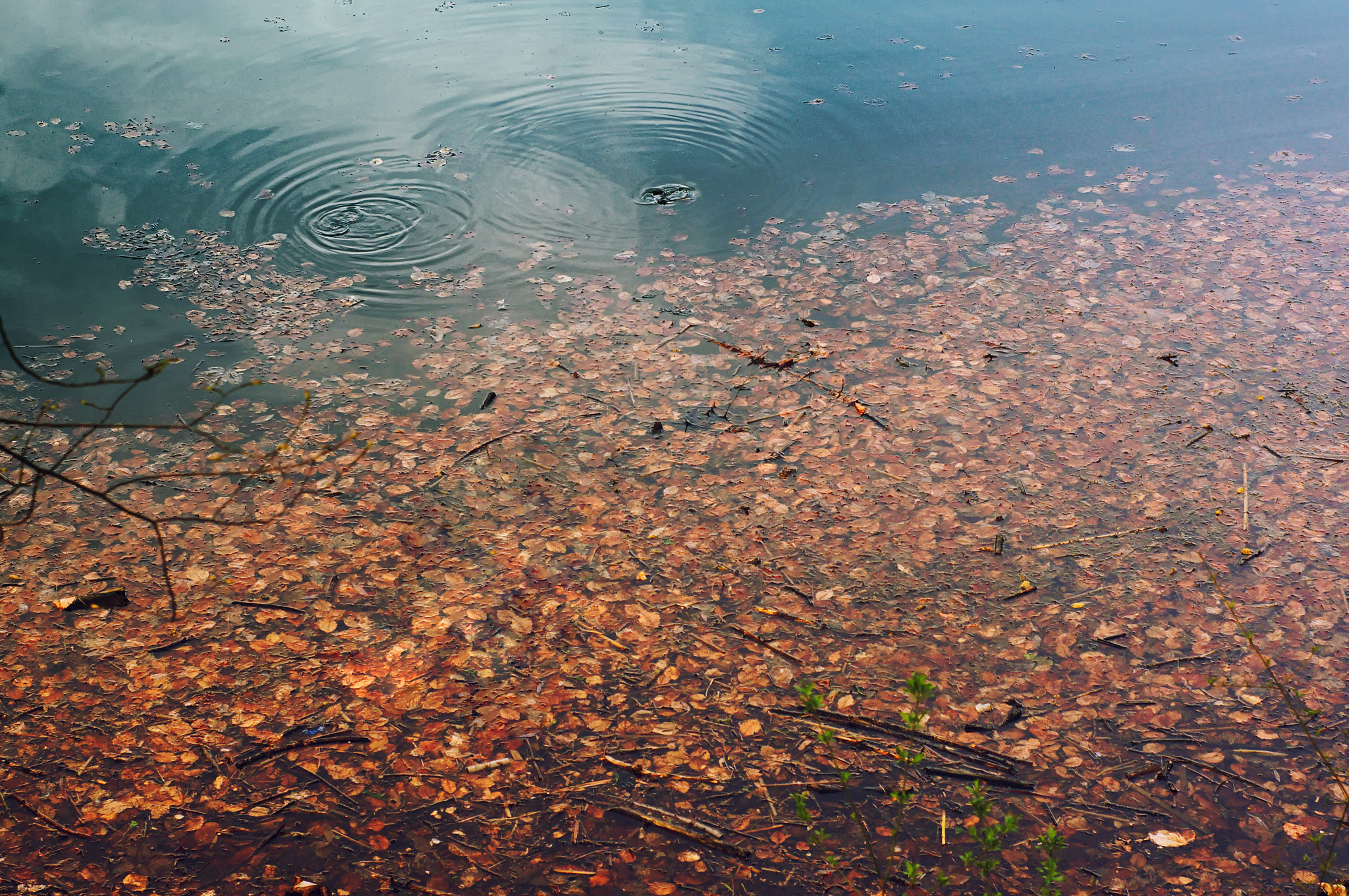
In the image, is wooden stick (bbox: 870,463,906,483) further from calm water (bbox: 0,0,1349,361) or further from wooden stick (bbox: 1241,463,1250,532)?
calm water (bbox: 0,0,1349,361)

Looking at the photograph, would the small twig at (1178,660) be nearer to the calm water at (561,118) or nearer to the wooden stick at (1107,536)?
the wooden stick at (1107,536)

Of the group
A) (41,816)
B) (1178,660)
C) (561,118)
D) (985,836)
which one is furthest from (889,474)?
(561,118)

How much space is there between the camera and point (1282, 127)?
8398 millimetres

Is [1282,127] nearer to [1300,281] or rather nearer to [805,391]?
[1300,281]

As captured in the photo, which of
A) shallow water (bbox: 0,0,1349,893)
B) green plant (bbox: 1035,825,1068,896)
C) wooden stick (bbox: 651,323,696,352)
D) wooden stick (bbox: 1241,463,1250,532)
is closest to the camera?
green plant (bbox: 1035,825,1068,896)

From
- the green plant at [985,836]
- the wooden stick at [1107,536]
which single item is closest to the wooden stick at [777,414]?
the wooden stick at [1107,536]

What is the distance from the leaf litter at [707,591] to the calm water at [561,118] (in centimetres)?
77

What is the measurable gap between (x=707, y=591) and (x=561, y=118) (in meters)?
5.81

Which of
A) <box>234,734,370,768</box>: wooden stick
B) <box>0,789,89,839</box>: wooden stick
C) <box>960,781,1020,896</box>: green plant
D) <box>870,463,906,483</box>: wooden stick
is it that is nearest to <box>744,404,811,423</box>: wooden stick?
<box>870,463,906,483</box>: wooden stick

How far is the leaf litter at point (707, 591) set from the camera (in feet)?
10.1

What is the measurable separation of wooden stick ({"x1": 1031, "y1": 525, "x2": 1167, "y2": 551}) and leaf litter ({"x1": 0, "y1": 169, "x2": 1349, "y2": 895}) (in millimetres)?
26

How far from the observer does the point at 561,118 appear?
27.2 feet

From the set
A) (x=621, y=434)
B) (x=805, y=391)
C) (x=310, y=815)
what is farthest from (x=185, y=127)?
(x=310, y=815)

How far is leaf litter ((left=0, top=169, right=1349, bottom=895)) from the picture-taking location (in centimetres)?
308
